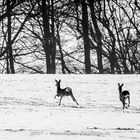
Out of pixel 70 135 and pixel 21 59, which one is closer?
pixel 70 135

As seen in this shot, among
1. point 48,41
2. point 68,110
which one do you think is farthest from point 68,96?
point 48,41

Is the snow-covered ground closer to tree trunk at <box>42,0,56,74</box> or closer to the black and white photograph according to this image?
the black and white photograph

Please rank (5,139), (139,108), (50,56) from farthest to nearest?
(50,56) → (139,108) → (5,139)

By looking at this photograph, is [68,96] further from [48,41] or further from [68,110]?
[48,41]

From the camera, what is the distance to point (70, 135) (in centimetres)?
1484

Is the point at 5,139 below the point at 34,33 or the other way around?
below

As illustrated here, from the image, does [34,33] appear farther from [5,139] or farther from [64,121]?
[5,139]

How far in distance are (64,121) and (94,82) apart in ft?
54.1

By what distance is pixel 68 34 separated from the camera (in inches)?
2231

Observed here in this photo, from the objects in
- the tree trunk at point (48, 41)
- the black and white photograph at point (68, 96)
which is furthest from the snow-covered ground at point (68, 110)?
the tree trunk at point (48, 41)

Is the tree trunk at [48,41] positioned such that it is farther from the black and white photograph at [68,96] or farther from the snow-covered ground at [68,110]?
the snow-covered ground at [68,110]

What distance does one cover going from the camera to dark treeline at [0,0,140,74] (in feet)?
150

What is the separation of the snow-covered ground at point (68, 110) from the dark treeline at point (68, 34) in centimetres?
829

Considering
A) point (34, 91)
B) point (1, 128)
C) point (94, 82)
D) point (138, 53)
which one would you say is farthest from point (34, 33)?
point (1, 128)
